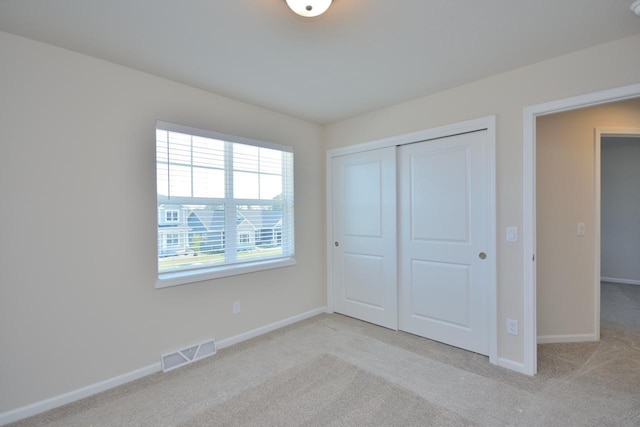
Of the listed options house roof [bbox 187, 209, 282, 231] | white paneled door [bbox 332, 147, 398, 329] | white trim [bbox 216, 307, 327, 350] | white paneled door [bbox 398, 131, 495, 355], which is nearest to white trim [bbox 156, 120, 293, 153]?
house roof [bbox 187, 209, 282, 231]

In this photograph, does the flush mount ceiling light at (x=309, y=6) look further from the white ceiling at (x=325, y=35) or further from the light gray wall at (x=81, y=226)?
the light gray wall at (x=81, y=226)

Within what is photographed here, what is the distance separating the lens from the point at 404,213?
3182mm

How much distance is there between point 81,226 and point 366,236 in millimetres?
2643

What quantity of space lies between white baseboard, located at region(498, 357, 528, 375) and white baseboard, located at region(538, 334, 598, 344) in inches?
29.7

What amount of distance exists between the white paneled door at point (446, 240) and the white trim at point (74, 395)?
2455mm

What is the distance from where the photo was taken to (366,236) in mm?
3486

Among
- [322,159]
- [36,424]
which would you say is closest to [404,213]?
[322,159]

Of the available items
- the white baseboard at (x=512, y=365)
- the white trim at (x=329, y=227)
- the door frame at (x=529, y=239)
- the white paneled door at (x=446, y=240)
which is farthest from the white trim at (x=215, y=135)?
the white baseboard at (x=512, y=365)

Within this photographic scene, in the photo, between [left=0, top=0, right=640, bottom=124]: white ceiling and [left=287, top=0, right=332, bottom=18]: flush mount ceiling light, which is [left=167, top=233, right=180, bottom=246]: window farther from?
[left=287, top=0, right=332, bottom=18]: flush mount ceiling light

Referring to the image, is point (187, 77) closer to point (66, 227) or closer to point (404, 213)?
point (66, 227)

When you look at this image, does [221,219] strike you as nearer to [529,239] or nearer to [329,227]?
[329,227]

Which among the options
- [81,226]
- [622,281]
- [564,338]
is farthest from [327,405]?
[622,281]

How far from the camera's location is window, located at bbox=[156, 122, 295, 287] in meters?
2.56

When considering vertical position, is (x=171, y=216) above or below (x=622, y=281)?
above
